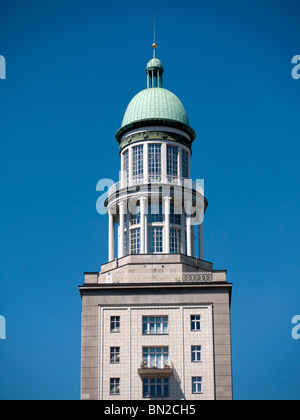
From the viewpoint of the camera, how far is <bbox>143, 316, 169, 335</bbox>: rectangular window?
286ft

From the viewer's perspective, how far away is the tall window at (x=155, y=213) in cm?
9475

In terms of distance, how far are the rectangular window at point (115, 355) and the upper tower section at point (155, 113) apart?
860 inches

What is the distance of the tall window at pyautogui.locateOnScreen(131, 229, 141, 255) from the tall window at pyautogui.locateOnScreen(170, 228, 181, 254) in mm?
3041

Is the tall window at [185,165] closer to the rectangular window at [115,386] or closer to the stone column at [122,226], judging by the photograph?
the stone column at [122,226]

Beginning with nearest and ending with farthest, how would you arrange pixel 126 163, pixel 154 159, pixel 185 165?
1. pixel 154 159
2. pixel 185 165
3. pixel 126 163

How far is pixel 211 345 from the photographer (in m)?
86.3

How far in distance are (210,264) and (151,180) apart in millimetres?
9795

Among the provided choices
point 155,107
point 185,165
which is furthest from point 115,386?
point 155,107

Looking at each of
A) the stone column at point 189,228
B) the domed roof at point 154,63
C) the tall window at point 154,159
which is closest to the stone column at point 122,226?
the tall window at point 154,159

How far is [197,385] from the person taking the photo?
85.2 meters

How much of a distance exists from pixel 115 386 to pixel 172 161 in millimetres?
23405

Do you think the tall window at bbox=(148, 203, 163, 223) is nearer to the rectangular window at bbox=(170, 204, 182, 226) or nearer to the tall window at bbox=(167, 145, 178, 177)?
the rectangular window at bbox=(170, 204, 182, 226)

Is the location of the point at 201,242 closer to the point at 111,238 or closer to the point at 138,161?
the point at 111,238
